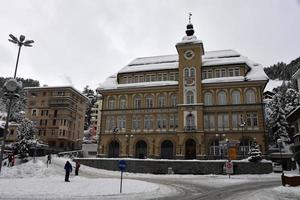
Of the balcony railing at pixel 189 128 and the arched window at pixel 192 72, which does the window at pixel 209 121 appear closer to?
the balcony railing at pixel 189 128

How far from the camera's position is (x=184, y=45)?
193 feet

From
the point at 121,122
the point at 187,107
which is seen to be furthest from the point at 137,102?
the point at 187,107

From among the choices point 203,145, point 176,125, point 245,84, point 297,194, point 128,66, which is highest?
point 128,66

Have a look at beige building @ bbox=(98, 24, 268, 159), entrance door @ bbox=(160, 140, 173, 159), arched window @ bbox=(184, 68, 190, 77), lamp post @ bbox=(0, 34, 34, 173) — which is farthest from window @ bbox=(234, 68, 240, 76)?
lamp post @ bbox=(0, 34, 34, 173)

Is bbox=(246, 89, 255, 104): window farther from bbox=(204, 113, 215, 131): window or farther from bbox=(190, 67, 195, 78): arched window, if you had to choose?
bbox=(190, 67, 195, 78): arched window

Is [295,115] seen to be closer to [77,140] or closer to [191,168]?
[191,168]

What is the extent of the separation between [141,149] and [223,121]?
16.7 meters

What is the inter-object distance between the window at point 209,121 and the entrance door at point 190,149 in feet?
12.0

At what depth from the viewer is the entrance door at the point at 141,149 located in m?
57.7

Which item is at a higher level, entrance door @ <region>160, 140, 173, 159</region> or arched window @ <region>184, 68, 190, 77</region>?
arched window @ <region>184, 68, 190, 77</region>

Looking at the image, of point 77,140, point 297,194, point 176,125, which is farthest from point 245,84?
point 77,140

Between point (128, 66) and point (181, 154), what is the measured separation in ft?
82.0

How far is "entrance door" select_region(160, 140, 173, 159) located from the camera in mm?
55916

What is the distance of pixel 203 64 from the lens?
195 ft
